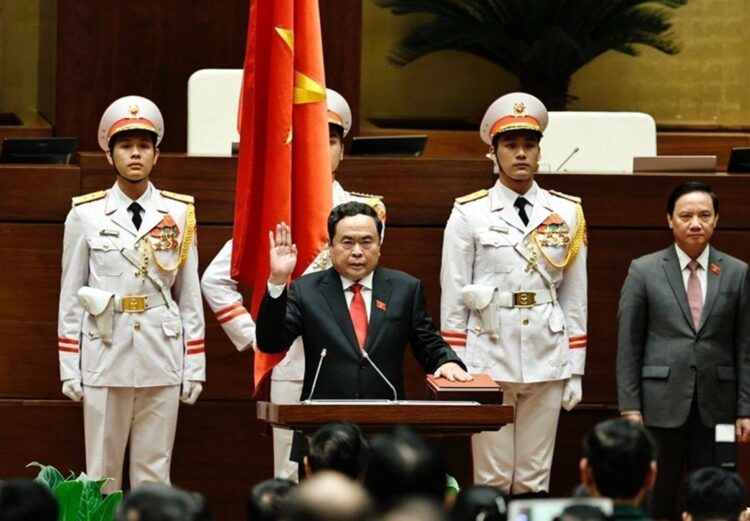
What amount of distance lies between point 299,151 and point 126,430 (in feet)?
4.22

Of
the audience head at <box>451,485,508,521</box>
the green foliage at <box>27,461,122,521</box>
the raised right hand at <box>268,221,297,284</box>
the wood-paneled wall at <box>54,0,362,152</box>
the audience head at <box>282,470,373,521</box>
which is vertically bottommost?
the green foliage at <box>27,461,122,521</box>

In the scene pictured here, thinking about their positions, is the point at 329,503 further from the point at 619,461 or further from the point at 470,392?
the point at 470,392

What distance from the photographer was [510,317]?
663 centimetres

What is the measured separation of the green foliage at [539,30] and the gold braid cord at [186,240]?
439 centimetres

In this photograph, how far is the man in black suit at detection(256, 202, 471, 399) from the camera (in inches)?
219

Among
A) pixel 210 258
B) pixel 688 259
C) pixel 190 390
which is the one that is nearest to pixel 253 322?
pixel 190 390

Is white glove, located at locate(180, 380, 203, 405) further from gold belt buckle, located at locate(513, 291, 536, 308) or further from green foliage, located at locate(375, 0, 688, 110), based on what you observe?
green foliage, located at locate(375, 0, 688, 110)

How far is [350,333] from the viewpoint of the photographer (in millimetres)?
5605

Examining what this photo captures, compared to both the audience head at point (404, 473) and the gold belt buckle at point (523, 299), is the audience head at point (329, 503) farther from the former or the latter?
the gold belt buckle at point (523, 299)

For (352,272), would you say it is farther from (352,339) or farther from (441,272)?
(441,272)

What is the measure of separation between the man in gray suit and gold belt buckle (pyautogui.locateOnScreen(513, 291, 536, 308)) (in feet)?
1.14

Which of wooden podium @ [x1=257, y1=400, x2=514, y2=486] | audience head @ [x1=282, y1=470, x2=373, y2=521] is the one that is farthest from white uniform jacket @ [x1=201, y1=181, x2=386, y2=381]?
audience head @ [x1=282, y1=470, x2=373, y2=521]

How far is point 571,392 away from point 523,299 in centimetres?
40

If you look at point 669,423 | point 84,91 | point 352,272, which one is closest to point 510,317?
point 669,423
